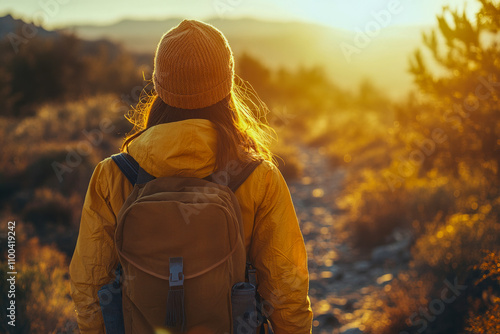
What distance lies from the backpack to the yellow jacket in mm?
164

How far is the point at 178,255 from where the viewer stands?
4.29 feet

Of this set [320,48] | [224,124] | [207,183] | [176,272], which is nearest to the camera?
[176,272]

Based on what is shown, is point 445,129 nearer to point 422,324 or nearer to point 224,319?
point 422,324

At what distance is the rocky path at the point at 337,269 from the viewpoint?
412cm

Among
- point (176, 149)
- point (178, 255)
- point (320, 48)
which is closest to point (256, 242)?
point (178, 255)

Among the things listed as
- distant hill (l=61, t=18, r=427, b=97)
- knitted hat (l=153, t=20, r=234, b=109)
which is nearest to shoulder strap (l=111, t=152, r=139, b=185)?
knitted hat (l=153, t=20, r=234, b=109)

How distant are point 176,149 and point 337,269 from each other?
4.45 metres

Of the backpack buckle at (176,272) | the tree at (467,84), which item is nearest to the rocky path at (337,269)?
the tree at (467,84)

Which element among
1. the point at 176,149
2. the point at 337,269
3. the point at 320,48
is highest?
the point at 176,149

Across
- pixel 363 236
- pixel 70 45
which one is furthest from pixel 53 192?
pixel 70 45

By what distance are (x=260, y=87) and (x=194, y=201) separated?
3211 cm

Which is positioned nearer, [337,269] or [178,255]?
[178,255]

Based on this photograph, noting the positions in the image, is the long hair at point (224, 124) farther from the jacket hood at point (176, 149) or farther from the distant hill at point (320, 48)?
the distant hill at point (320, 48)

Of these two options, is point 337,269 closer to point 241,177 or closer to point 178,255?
point 241,177
